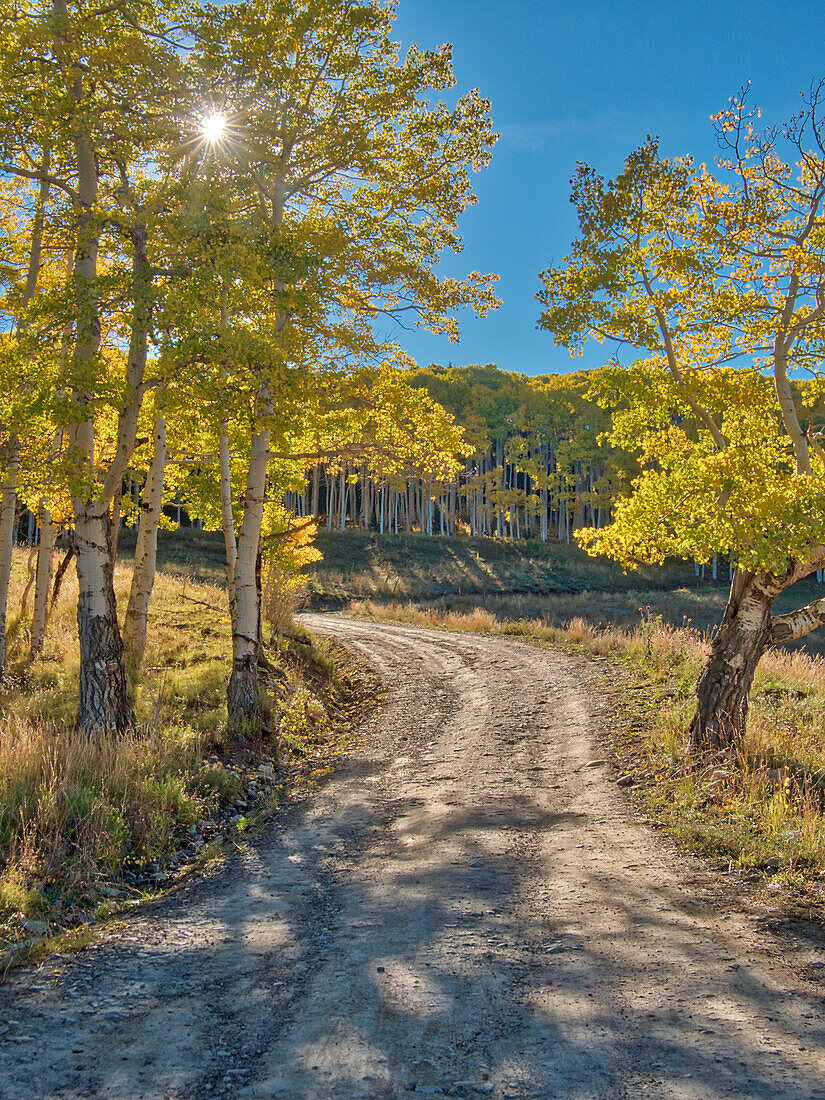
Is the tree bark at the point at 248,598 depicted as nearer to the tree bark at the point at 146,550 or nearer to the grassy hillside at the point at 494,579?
the tree bark at the point at 146,550

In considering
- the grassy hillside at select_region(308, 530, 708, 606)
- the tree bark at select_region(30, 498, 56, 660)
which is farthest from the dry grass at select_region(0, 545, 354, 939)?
the grassy hillside at select_region(308, 530, 708, 606)

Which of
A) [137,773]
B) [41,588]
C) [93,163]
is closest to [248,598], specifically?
[137,773]

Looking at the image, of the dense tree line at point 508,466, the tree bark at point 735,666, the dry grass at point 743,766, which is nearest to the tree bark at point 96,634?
the dry grass at point 743,766

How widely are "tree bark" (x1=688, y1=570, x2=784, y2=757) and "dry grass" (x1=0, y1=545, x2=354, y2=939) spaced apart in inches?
228

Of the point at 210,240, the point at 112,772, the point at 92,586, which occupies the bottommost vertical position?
the point at 112,772

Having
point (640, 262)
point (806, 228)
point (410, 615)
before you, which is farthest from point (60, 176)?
point (410, 615)

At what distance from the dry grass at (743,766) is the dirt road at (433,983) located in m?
0.58

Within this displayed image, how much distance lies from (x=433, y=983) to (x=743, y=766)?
187 inches

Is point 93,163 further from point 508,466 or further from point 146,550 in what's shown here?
point 508,466

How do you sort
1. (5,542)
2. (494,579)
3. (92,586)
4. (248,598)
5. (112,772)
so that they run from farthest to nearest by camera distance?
(494,579) < (5,542) < (248,598) < (92,586) < (112,772)

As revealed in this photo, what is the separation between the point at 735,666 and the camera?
7953mm

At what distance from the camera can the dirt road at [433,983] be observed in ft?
9.50

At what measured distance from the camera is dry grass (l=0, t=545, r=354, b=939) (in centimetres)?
518

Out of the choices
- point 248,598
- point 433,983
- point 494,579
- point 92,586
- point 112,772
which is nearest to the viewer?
point 433,983
